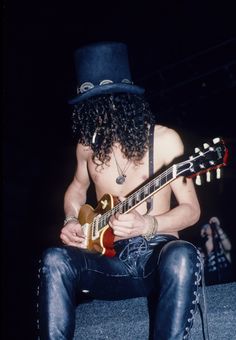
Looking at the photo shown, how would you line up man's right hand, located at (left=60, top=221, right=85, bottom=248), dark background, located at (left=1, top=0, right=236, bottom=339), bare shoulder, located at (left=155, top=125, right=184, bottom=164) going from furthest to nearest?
dark background, located at (left=1, top=0, right=236, bottom=339), bare shoulder, located at (left=155, top=125, right=184, bottom=164), man's right hand, located at (left=60, top=221, right=85, bottom=248)

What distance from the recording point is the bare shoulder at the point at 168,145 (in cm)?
267

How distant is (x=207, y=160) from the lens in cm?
228

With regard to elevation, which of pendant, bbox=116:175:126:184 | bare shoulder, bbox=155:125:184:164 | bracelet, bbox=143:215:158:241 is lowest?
bracelet, bbox=143:215:158:241

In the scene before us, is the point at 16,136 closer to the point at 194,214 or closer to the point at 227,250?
the point at 227,250

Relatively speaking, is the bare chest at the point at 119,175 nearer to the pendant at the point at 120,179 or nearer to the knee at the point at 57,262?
the pendant at the point at 120,179

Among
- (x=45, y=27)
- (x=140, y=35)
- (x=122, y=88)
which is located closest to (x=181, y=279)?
(x=122, y=88)

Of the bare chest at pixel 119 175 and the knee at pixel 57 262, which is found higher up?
the bare chest at pixel 119 175

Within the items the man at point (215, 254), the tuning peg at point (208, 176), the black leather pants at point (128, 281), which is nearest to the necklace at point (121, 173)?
the black leather pants at point (128, 281)

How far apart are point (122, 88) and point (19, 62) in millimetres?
4408

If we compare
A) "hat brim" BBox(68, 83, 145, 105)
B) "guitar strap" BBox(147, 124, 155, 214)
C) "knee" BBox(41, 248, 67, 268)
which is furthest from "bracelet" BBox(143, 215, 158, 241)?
"hat brim" BBox(68, 83, 145, 105)

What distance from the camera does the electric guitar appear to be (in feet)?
7.43

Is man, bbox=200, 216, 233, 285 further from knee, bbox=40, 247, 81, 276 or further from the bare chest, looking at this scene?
knee, bbox=40, 247, 81, 276

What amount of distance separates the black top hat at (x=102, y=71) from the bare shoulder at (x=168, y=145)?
15.8 inches

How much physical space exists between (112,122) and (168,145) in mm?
480
